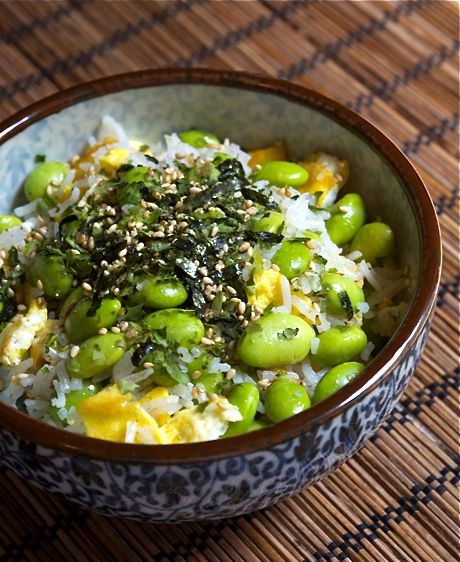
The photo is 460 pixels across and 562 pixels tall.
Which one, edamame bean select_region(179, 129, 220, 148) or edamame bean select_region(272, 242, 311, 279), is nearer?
edamame bean select_region(272, 242, 311, 279)

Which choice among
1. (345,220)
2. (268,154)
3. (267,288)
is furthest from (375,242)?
(268,154)

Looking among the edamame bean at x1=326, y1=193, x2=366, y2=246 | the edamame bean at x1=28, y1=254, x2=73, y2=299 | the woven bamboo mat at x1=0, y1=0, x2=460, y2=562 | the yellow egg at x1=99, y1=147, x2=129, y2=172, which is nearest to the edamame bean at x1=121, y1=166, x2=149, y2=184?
the yellow egg at x1=99, y1=147, x2=129, y2=172

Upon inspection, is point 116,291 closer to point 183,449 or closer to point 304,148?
point 183,449

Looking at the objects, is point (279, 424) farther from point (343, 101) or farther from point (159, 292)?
point (343, 101)

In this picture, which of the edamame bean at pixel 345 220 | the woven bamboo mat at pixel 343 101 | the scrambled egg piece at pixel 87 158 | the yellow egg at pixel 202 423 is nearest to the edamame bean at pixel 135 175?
the scrambled egg piece at pixel 87 158

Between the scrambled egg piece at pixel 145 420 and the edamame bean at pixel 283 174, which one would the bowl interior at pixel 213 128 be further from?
the scrambled egg piece at pixel 145 420

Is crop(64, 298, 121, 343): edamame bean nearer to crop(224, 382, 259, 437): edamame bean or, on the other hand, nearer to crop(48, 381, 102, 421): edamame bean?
crop(48, 381, 102, 421): edamame bean
